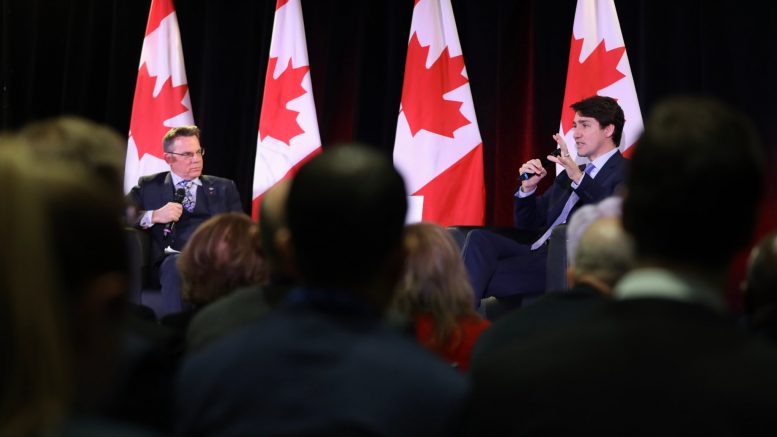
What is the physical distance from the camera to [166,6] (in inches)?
245

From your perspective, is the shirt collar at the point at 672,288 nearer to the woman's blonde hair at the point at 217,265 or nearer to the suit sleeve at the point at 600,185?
the woman's blonde hair at the point at 217,265

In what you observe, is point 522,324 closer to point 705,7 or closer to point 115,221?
point 115,221

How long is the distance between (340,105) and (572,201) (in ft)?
7.19

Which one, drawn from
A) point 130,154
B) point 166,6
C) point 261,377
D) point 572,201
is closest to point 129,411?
point 261,377

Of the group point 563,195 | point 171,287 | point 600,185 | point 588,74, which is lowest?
point 171,287

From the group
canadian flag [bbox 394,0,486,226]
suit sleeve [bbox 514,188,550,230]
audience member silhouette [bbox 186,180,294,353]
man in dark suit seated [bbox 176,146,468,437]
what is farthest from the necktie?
man in dark suit seated [bbox 176,146,468,437]

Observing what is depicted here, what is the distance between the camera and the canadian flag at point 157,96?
19.6 ft

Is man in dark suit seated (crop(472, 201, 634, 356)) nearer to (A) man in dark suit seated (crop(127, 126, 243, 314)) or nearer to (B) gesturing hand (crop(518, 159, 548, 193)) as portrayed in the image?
(B) gesturing hand (crop(518, 159, 548, 193))

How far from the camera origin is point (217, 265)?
2.39 m

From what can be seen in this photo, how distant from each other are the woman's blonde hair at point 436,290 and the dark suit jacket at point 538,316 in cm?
47

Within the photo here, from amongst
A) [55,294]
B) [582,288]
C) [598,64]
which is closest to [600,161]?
[598,64]

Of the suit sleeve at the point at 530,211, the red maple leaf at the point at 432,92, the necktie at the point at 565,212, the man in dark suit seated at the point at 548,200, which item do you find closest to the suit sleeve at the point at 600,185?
the man in dark suit seated at the point at 548,200

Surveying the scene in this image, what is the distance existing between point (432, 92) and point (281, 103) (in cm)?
97

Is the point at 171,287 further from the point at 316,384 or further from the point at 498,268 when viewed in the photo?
the point at 316,384
